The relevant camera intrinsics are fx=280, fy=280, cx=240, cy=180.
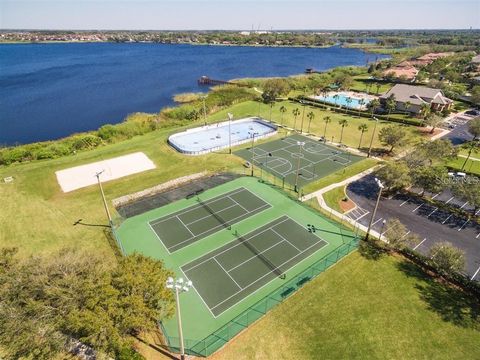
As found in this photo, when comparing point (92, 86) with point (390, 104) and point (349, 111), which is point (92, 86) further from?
point (390, 104)

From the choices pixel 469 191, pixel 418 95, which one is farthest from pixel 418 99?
pixel 469 191

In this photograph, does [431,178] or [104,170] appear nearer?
[431,178]

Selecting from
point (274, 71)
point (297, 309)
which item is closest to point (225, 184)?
point (297, 309)

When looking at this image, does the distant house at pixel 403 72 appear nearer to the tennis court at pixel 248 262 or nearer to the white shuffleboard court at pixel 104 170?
the white shuffleboard court at pixel 104 170

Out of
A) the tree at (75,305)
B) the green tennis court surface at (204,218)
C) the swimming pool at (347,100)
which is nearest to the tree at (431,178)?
the green tennis court surface at (204,218)

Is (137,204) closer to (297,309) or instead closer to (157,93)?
(297,309)
